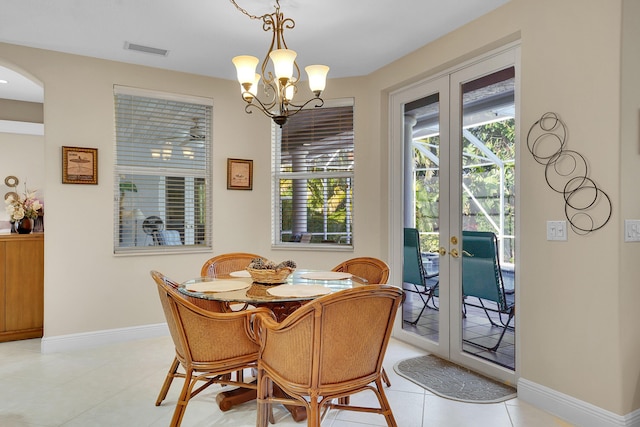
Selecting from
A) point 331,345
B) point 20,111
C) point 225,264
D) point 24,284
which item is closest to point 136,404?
point 225,264

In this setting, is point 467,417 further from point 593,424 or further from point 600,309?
point 600,309

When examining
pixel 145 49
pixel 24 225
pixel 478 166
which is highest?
pixel 145 49

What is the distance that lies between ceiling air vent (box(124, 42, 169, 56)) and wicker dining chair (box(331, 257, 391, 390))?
7.79 ft

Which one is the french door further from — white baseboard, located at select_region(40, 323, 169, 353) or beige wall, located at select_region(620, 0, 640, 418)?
white baseboard, located at select_region(40, 323, 169, 353)

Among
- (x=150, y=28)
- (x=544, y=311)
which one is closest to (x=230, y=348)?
(x=544, y=311)

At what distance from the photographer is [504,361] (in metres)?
2.81

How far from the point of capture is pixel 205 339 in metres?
2.04

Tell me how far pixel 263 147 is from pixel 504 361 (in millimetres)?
2945

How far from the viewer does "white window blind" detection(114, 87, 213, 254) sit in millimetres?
3766

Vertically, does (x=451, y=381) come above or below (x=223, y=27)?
below

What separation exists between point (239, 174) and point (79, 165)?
55.9 inches

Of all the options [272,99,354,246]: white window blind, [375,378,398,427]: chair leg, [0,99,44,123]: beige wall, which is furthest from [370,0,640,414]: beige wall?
[0,99,44,123]: beige wall

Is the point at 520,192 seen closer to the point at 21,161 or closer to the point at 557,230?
the point at 557,230

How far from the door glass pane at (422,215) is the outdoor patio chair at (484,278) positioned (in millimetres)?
315
